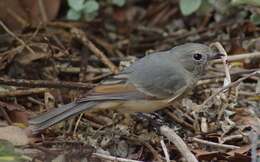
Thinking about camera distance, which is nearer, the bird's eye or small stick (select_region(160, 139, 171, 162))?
small stick (select_region(160, 139, 171, 162))

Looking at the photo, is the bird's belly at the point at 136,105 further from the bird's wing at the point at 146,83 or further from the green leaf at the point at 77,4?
the green leaf at the point at 77,4

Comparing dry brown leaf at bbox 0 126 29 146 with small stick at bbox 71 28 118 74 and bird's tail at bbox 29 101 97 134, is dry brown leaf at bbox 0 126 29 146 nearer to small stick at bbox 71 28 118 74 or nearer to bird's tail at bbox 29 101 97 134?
bird's tail at bbox 29 101 97 134

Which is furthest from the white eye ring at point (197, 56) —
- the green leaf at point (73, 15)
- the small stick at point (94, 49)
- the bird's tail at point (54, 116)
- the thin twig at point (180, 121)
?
the green leaf at point (73, 15)

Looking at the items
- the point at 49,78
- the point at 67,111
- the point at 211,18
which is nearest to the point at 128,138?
the point at 67,111

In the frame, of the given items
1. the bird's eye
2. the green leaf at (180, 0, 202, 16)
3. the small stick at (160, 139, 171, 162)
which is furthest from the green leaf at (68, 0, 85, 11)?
the small stick at (160, 139, 171, 162)

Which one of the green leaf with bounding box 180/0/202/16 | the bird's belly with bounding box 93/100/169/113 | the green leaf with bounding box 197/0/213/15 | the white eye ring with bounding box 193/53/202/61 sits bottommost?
the bird's belly with bounding box 93/100/169/113

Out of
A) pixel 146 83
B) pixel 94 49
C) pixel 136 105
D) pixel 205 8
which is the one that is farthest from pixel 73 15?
pixel 136 105

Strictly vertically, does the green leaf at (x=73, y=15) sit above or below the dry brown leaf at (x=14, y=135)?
above
